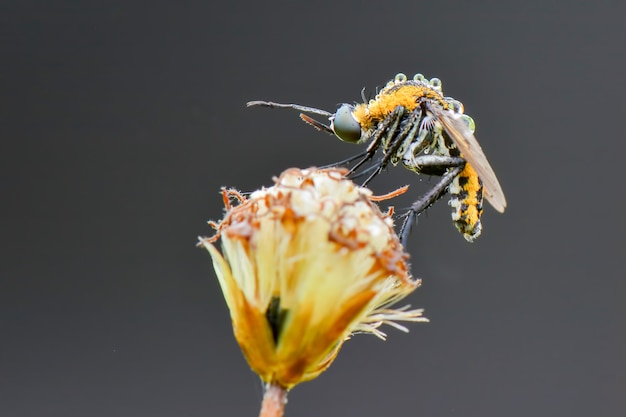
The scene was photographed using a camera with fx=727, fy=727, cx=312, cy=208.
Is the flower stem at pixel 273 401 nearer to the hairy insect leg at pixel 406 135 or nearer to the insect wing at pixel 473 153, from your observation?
the insect wing at pixel 473 153

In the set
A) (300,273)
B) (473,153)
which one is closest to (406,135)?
(473,153)

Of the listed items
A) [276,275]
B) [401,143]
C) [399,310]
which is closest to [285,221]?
[276,275]

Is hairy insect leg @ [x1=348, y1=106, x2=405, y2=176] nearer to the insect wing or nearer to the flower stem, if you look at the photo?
the insect wing

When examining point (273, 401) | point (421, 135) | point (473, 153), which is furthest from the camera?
point (421, 135)

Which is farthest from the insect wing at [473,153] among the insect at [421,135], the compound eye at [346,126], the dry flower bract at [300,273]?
the dry flower bract at [300,273]

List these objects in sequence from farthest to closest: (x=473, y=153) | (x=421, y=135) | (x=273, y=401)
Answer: (x=421, y=135), (x=473, y=153), (x=273, y=401)

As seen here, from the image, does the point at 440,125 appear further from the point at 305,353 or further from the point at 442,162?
the point at 305,353

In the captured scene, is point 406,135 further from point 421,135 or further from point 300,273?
point 300,273
